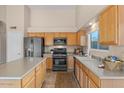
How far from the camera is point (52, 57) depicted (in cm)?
985

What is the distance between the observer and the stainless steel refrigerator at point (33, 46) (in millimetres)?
9219

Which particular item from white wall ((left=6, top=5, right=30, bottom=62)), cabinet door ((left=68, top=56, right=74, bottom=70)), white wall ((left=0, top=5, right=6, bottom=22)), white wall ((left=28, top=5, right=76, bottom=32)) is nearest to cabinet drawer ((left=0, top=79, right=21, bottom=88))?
white wall ((left=6, top=5, right=30, bottom=62))

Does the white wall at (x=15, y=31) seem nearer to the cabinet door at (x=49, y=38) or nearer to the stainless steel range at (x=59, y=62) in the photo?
the cabinet door at (x=49, y=38)

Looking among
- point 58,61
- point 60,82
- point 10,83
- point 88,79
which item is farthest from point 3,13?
point 10,83

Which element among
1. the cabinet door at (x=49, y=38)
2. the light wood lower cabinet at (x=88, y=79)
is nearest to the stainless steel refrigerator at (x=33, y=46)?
the cabinet door at (x=49, y=38)

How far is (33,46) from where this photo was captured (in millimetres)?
9289

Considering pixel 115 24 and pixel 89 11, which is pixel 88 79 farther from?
pixel 89 11

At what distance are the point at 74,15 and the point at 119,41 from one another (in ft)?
25.6

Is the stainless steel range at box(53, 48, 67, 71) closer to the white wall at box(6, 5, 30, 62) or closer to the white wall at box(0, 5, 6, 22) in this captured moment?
the white wall at box(6, 5, 30, 62)

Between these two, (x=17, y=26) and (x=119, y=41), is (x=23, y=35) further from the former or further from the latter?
(x=119, y=41)

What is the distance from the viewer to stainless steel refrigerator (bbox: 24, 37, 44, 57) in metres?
9.22
